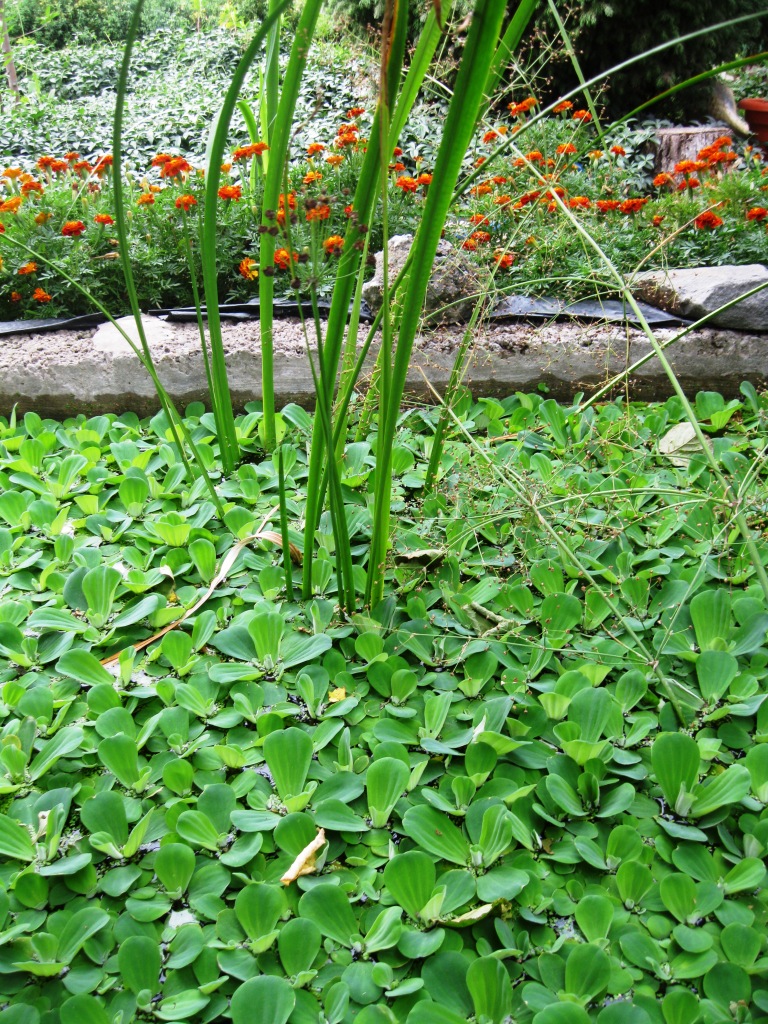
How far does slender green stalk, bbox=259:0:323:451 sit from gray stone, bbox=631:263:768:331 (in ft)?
3.60

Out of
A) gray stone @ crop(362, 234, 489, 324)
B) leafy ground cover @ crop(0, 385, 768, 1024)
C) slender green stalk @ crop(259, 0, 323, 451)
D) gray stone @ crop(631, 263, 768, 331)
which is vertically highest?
slender green stalk @ crop(259, 0, 323, 451)

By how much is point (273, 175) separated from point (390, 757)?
3.55 feet

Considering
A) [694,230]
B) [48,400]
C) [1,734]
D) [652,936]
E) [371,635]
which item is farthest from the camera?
[694,230]

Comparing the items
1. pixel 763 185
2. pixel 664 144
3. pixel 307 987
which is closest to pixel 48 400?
pixel 307 987

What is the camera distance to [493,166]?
9.73ft

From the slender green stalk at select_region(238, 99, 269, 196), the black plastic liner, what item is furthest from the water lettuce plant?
the black plastic liner

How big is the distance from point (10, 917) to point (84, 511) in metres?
0.86

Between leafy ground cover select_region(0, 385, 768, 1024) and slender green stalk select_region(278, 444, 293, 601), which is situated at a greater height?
slender green stalk select_region(278, 444, 293, 601)

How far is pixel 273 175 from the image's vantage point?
1.41m

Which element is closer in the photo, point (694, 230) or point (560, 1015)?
point (560, 1015)

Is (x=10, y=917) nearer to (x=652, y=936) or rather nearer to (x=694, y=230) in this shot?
(x=652, y=936)

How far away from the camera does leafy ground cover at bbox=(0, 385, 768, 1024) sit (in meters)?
0.79

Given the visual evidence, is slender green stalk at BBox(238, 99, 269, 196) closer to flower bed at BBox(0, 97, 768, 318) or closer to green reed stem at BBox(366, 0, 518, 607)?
flower bed at BBox(0, 97, 768, 318)

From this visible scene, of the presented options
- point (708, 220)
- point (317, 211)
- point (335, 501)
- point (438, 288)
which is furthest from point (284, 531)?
point (708, 220)
